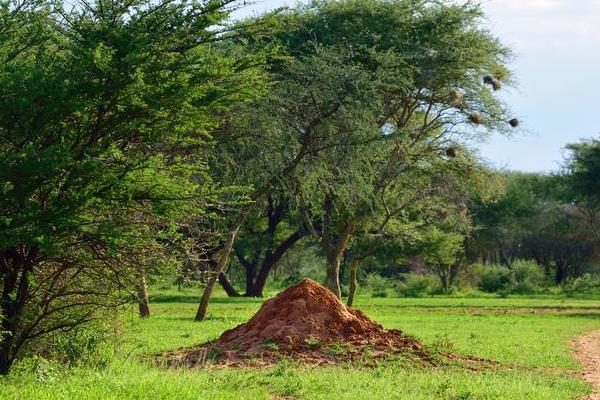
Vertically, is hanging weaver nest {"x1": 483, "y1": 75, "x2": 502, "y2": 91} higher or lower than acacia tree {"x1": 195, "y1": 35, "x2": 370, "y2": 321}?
higher

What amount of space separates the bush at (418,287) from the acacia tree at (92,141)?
43.9 meters

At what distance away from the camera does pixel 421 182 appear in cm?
3550

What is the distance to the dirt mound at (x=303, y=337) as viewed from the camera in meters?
16.2

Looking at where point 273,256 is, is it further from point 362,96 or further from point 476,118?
point 362,96

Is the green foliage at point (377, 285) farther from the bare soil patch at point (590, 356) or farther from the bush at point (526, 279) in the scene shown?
the bare soil patch at point (590, 356)

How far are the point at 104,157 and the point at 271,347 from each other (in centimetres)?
579

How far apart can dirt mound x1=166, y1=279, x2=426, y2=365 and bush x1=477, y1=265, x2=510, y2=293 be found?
4307 centimetres

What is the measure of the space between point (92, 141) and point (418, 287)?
46.8m

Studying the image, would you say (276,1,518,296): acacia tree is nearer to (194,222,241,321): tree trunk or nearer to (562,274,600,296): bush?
(194,222,241,321): tree trunk

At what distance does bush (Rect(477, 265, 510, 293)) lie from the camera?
60.4m

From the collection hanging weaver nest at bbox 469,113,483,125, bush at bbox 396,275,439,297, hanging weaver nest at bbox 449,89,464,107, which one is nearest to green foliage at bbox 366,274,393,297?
bush at bbox 396,275,439,297

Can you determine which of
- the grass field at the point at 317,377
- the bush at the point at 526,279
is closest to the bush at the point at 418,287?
the bush at the point at 526,279

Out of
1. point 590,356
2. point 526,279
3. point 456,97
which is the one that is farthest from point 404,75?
point 526,279

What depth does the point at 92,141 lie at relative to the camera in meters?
12.3
